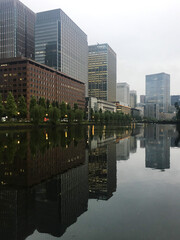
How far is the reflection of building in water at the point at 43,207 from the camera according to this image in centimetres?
820

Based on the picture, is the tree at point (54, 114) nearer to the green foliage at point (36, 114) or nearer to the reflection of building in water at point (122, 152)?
the green foliage at point (36, 114)

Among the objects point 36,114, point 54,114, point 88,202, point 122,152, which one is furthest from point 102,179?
point 54,114

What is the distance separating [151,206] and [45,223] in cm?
491

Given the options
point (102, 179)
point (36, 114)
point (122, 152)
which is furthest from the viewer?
point (36, 114)

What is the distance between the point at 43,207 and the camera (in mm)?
10117

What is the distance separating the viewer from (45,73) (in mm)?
168250

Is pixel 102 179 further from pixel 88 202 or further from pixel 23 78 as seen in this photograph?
pixel 23 78

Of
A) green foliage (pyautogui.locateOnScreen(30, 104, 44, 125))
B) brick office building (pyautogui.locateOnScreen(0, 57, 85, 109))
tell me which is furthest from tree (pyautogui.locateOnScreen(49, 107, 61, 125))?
brick office building (pyautogui.locateOnScreen(0, 57, 85, 109))

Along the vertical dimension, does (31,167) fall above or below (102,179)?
above

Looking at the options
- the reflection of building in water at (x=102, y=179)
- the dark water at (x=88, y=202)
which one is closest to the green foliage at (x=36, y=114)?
the dark water at (x=88, y=202)

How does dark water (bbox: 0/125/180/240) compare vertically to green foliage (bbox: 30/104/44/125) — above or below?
below

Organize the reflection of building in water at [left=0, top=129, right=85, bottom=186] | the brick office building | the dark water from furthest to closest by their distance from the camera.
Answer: the brick office building
the reflection of building in water at [left=0, top=129, right=85, bottom=186]
the dark water

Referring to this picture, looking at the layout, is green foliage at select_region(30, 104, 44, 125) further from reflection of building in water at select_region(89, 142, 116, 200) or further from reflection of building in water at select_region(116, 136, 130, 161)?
reflection of building in water at select_region(89, 142, 116, 200)

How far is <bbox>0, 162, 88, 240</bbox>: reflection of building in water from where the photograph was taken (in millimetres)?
8195
